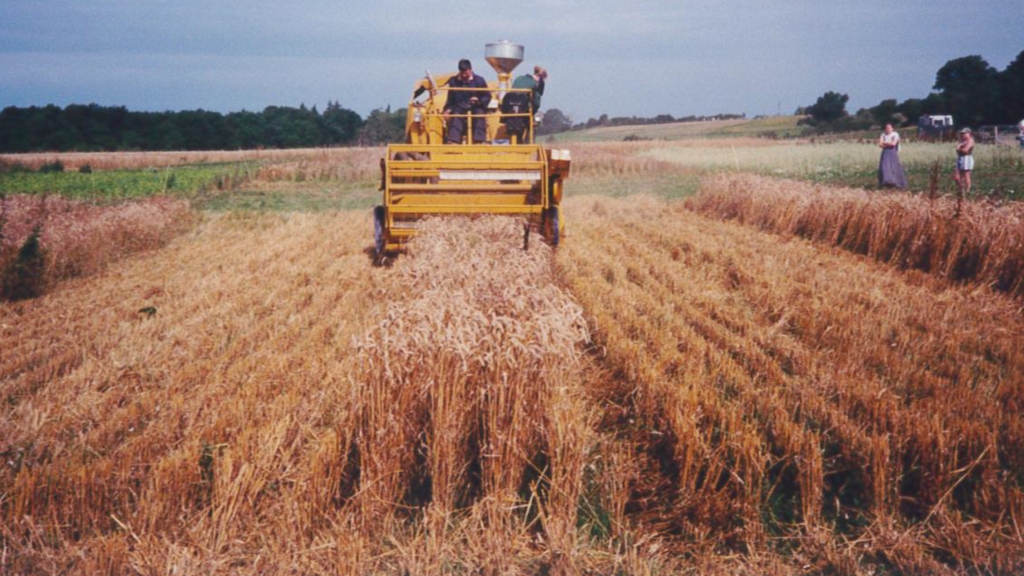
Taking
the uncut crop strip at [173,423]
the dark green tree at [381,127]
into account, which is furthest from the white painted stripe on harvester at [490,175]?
the dark green tree at [381,127]

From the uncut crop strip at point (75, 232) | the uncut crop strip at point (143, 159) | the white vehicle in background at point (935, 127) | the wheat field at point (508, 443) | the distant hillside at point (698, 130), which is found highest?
the distant hillside at point (698, 130)

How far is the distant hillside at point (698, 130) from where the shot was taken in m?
75.2

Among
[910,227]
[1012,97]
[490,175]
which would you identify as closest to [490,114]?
[490,175]

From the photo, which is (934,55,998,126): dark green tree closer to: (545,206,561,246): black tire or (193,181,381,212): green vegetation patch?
(193,181,381,212): green vegetation patch

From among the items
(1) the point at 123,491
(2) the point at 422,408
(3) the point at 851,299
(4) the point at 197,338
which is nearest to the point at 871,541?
(2) the point at 422,408

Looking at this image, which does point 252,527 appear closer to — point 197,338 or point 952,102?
point 197,338

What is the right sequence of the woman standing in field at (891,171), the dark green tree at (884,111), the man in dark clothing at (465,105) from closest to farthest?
the man in dark clothing at (465,105) < the woman standing in field at (891,171) < the dark green tree at (884,111)

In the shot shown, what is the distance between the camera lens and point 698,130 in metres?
83.4

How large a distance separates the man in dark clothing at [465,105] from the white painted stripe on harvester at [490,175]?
1.97m

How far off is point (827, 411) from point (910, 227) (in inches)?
256

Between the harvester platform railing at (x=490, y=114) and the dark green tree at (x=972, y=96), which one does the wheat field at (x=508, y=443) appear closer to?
the harvester platform railing at (x=490, y=114)

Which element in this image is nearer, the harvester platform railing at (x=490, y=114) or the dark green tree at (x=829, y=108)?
the harvester platform railing at (x=490, y=114)

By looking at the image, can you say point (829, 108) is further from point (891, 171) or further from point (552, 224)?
point (552, 224)

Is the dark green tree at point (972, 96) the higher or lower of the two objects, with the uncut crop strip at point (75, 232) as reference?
higher
